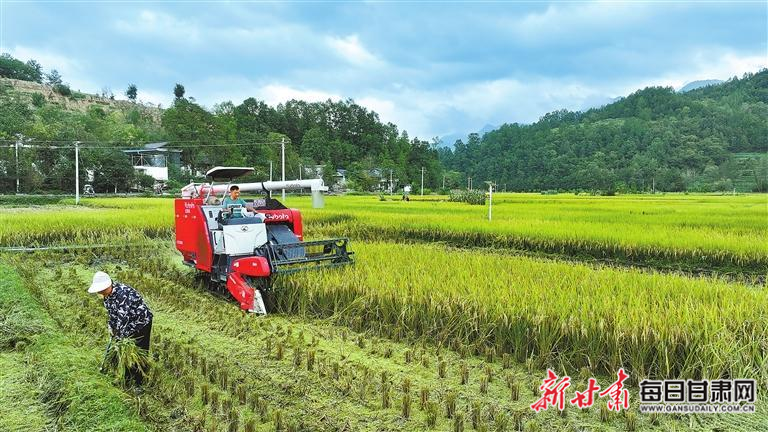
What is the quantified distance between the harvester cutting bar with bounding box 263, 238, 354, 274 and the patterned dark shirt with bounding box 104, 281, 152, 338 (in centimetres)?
256

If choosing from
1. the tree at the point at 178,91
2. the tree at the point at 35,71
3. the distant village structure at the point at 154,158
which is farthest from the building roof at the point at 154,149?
the tree at the point at 35,71

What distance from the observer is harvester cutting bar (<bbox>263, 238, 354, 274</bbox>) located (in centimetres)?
689

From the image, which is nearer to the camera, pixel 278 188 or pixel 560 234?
pixel 278 188

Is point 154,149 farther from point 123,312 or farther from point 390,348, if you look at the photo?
point 390,348

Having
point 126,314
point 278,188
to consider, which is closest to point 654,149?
point 278,188

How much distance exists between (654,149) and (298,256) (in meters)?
80.7

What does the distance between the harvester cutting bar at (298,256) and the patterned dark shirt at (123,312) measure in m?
2.56

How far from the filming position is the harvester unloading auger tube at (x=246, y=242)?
259 inches

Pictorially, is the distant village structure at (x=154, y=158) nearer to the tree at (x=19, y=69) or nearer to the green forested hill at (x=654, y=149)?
the green forested hill at (x=654, y=149)

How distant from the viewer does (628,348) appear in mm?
4246

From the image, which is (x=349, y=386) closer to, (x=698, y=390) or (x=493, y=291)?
(x=493, y=291)

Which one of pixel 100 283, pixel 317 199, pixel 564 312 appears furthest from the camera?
pixel 317 199

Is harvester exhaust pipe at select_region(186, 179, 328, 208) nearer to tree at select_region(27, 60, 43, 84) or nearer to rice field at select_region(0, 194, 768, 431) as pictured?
rice field at select_region(0, 194, 768, 431)

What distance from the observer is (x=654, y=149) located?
243 ft
